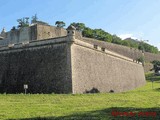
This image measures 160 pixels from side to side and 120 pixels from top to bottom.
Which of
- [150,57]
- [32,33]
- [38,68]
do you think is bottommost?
[38,68]

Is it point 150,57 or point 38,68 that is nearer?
point 38,68

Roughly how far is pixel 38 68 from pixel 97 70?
507 cm

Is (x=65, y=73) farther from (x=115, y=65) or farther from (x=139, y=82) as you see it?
(x=139, y=82)

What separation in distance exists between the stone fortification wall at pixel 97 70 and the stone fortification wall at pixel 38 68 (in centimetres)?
71

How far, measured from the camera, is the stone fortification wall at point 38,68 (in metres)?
20.5

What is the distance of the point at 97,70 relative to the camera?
2431cm

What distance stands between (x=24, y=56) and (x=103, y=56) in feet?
23.4

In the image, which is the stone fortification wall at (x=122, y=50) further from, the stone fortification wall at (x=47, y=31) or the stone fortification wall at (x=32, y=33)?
the stone fortification wall at (x=32, y=33)

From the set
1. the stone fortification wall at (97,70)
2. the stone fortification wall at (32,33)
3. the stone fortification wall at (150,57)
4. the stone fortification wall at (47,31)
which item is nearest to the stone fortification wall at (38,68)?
the stone fortification wall at (97,70)

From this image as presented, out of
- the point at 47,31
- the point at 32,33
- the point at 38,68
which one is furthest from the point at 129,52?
the point at 38,68

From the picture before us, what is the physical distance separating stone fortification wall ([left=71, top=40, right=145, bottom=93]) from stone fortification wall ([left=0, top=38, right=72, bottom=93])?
0.71 meters

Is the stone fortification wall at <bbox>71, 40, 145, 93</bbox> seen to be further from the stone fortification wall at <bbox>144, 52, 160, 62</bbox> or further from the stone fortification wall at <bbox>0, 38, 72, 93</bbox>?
the stone fortification wall at <bbox>144, 52, 160, 62</bbox>

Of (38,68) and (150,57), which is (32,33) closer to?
(38,68)

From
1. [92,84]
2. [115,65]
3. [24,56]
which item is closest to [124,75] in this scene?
[115,65]
